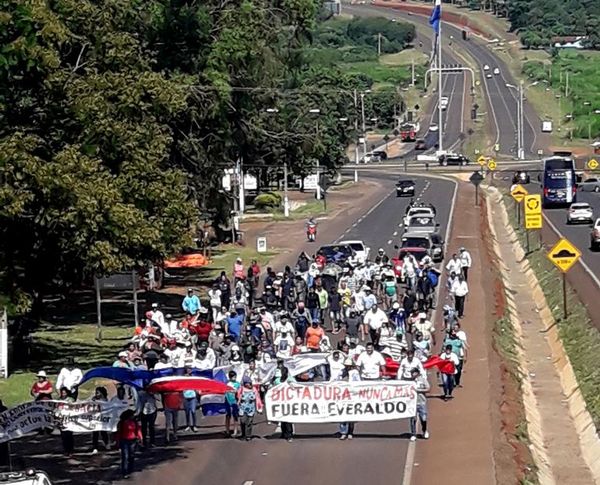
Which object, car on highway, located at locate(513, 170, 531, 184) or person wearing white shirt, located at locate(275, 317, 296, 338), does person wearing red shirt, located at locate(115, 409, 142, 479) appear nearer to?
person wearing white shirt, located at locate(275, 317, 296, 338)

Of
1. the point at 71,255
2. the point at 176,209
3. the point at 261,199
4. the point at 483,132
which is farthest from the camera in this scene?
the point at 483,132

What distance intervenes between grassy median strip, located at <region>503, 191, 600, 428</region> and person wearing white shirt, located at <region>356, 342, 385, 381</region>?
16.7ft

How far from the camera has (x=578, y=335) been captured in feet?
128

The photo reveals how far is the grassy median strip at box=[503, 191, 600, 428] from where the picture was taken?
1253 inches

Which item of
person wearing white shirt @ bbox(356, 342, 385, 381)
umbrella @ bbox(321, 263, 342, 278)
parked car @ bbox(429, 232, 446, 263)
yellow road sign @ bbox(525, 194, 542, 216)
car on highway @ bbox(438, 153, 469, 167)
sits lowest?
car on highway @ bbox(438, 153, 469, 167)

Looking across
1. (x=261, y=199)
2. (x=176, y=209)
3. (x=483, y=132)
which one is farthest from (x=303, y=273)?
(x=483, y=132)

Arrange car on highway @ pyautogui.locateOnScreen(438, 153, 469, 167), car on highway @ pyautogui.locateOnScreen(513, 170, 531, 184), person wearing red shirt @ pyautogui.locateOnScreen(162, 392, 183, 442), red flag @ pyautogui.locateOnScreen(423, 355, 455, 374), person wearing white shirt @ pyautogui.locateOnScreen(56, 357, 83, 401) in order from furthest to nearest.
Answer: car on highway @ pyautogui.locateOnScreen(438, 153, 469, 167) < car on highway @ pyautogui.locateOnScreen(513, 170, 531, 184) < red flag @ pyautogui.locateOnScreen(423, 355, 455, 374) < person wearing white shirt @ pyautogui.locateOnScreen(56, 357, 83, 401) < person wearing red shirt @ pyautogui.locateOnScreen(162, 392, 183, 442)

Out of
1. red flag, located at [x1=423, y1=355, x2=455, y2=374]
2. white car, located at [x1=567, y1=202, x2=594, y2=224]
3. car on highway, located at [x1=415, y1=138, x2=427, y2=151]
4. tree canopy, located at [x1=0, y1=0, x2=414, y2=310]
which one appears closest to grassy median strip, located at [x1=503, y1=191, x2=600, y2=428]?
red flag, located at [x1=423, y1=355, x2=455, y2=374]

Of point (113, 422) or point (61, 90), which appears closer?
point (113, 422)

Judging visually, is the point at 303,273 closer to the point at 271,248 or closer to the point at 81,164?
the point at 81,164

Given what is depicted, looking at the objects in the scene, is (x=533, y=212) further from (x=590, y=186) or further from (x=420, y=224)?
(x=590, y=186)

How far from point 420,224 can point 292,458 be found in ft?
121

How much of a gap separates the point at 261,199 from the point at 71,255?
5947cm

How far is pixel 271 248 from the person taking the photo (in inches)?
2566
